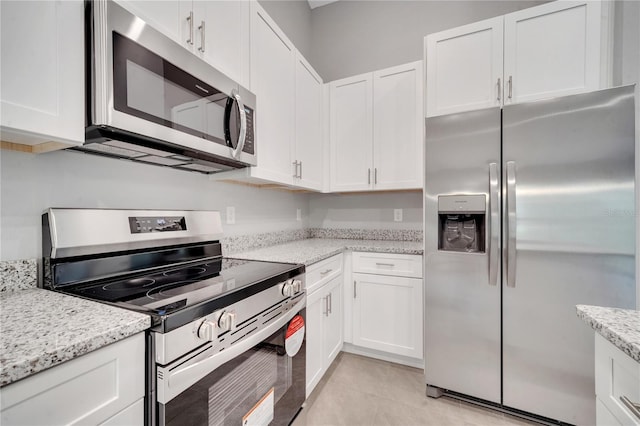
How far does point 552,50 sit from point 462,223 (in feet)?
3.85

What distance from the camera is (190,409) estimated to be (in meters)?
0.80

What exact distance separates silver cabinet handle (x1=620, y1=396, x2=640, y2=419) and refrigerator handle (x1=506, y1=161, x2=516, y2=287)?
106cm

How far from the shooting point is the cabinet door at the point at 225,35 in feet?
4.00

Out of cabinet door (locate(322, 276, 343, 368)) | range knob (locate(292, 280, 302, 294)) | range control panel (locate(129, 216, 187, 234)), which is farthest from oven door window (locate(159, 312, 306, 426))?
range control panel (locate(129, 216, 187, 234))

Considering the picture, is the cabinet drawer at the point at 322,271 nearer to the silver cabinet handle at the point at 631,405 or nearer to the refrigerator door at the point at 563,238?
the refrigerator door at the point at 563,238

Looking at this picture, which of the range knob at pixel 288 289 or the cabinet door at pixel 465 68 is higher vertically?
the cabinet door at pixel 465 68

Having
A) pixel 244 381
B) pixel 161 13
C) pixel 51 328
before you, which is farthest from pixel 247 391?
pixel 161 13

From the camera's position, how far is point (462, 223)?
1.77 metres

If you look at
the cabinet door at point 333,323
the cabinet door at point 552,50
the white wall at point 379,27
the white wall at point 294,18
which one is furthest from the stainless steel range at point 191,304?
the white wall at point 379,27

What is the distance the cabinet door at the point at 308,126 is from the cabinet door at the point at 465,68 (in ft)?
3.02

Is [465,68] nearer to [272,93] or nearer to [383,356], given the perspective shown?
[272,93]

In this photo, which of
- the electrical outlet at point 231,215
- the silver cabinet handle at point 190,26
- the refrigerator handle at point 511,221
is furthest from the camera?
the electrical outlet at point 231,215

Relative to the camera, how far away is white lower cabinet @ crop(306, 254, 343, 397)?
1640 millimetres

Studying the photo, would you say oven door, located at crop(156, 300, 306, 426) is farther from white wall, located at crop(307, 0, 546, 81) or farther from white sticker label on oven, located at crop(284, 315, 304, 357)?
white wall, located at crop(307, 0, 546, 81)
